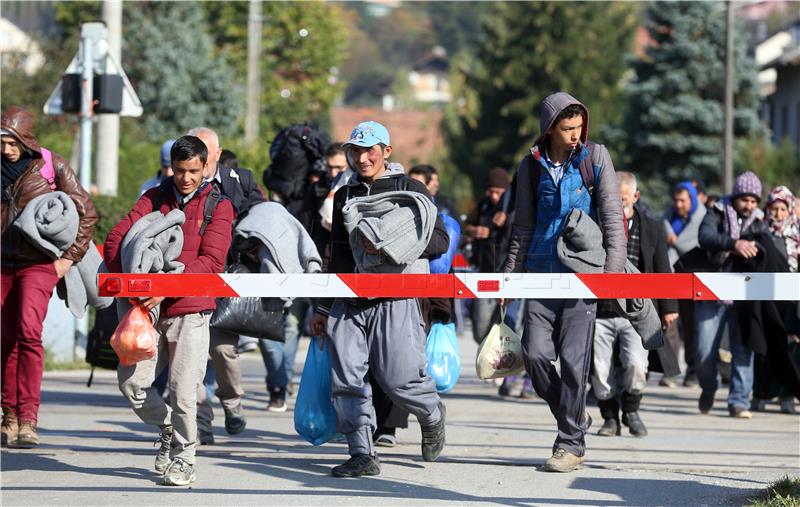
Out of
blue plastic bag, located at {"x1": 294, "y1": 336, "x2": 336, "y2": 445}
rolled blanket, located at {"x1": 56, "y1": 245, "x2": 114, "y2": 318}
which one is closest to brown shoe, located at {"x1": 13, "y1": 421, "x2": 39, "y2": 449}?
rolled blanket, located at {"x1": 56, "y1": 245, "x2": 114, "y2": 318}

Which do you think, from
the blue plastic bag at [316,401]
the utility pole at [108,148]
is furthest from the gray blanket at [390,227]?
the utility pole at [108,148]

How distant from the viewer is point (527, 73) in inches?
2611

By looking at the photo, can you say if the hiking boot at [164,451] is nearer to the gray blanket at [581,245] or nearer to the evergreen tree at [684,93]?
the gray blanket at [581,245]

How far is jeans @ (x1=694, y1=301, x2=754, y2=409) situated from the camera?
11.8 m

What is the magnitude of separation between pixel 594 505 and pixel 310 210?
180 inches

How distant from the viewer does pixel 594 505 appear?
7102 millimetres

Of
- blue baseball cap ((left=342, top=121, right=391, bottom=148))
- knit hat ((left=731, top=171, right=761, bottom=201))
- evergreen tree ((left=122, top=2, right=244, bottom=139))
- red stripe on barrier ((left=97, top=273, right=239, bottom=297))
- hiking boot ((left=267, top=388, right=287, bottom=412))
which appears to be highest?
evergreen tree ((left=122, top=2, right=244, bottom=139))

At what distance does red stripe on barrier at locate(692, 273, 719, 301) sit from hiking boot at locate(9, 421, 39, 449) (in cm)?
401

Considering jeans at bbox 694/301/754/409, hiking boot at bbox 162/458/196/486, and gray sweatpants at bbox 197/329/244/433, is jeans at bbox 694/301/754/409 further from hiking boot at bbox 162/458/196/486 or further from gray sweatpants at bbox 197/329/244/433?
hiking boot at bbox 162/458/196/486

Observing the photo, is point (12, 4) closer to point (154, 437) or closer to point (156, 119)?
point (156, 119)

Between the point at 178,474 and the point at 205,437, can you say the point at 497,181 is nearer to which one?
the point at 205,437

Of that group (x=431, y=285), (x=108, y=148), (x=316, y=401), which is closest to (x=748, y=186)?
(x=316, y=401)

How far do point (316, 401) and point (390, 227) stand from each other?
1096 millimetres

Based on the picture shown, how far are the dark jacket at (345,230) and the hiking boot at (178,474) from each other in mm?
1164
